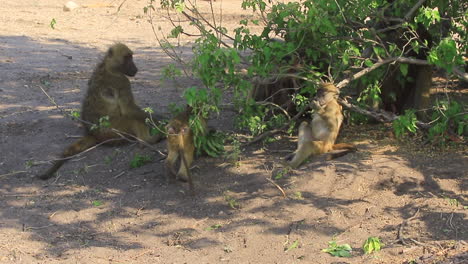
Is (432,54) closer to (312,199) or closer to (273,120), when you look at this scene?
(312,199)

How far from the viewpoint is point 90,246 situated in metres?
6.05

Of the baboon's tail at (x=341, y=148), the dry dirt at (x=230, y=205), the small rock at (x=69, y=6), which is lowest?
the dry dirt at (x=230, y=205)

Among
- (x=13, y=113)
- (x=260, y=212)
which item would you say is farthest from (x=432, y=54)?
(x=13, y=113)

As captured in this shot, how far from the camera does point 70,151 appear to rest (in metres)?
7.83

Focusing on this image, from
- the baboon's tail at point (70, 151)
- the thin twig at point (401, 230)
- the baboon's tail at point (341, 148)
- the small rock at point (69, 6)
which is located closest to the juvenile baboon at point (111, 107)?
the baboon's tail at point (70, 151)

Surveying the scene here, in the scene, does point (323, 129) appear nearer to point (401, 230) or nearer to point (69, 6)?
point (401, 230)

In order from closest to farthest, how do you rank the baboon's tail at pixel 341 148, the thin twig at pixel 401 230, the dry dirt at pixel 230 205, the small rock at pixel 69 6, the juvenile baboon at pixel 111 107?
Answer: the thin twig at pixel 401 230 < the dry dirt at pixel 230 205 < the baboon's tail at pixel 341 148 < the juvenile baboon at pixel 111 107 < the small rock at pixel 69 6

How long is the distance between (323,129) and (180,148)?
170cm

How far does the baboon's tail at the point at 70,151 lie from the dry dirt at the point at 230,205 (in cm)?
11

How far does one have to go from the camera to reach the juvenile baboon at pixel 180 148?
684 cm

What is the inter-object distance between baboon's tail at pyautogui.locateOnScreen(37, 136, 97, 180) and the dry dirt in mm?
106

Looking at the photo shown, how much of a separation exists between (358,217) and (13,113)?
17.7 feet

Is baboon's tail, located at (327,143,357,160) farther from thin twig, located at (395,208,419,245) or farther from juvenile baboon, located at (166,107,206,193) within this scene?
juvenile baboon, located at (166,107,206,193)

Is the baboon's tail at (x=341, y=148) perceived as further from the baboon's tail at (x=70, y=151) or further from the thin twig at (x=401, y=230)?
the baboon's tail at (x=70, y=151)
